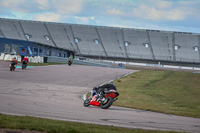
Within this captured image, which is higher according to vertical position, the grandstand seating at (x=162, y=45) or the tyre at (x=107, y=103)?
the grandstand seating at (x=162, y=45)

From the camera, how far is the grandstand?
79.7m

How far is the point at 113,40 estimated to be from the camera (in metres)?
83.9

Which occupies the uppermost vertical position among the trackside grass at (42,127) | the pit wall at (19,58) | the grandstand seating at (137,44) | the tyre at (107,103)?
the grandstand seating at (137,44)

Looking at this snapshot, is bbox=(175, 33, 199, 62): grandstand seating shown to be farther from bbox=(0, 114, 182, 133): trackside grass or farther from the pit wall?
bbox=(0, 114, 182, 133): trackside grass

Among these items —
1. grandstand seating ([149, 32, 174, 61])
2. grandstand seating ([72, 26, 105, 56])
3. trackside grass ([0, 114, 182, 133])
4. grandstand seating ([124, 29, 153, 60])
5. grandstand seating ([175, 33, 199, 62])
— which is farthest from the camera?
grandstand seating ([72, 26, 105, 56])

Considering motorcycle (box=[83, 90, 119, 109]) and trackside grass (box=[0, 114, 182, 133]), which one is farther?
motorcycle (box=[83, 90, 119, 109])

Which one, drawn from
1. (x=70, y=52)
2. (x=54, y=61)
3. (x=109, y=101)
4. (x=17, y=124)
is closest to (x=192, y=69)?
(x=70, y=52)

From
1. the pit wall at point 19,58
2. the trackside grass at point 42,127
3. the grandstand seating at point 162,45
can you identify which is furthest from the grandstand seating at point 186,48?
the trackside grass at point 42,127

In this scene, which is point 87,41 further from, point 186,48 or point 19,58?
point 19,58

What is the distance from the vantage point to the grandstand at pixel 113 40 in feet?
261

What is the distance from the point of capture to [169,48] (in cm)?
8075

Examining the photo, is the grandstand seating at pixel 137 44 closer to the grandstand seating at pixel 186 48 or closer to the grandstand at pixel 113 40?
the grandstand at pixel 113 40

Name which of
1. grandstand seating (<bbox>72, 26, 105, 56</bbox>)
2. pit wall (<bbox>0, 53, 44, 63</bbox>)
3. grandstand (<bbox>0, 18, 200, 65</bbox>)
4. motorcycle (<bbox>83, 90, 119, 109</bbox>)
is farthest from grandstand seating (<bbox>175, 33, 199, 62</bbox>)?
motorcycle (<bbox>83, 90, 119, 109</bbox>)

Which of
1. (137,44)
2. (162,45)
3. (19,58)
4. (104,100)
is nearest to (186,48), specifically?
(162,45)
